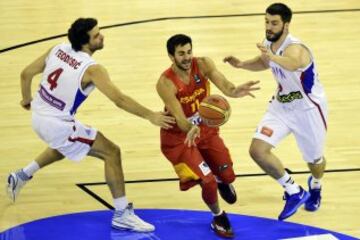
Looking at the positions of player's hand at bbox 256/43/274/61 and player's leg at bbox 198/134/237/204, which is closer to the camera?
player's hand at bbox 256/43/274/61

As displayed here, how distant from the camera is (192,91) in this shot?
29.9 ft

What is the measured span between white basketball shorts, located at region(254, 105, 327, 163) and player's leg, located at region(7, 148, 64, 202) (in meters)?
2.07

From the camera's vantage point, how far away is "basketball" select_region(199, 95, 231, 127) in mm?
8922

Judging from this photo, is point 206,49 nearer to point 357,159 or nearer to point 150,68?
point 150,68

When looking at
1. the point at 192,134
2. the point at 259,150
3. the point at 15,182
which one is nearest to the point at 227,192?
the point at 259,150

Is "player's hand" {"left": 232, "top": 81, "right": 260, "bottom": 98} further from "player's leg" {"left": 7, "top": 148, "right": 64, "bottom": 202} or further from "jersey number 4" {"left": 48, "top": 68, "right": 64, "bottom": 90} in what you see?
"player's leg" {"left": 7, "top": 148, "right": 64, "bottom": 202}

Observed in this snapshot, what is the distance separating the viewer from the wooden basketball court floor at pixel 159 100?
9992 millimetres

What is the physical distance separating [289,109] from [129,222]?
186 cm

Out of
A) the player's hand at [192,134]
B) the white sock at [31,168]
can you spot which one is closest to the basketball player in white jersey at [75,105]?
the white sock at [31,168]

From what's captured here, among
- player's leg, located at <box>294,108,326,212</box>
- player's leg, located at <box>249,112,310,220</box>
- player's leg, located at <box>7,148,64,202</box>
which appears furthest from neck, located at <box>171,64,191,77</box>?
player's leg, located at <box>7,148,64,202</box>

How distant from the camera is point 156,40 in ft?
52.4

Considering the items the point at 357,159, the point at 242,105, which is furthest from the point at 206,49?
the point at 357,159

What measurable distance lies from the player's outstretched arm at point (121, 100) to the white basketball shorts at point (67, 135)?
546 millimetres

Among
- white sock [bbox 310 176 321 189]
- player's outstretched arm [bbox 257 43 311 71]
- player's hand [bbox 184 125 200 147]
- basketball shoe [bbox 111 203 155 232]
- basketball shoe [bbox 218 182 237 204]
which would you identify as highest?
player's outstretched arm [bbox 257 43 311 71]
